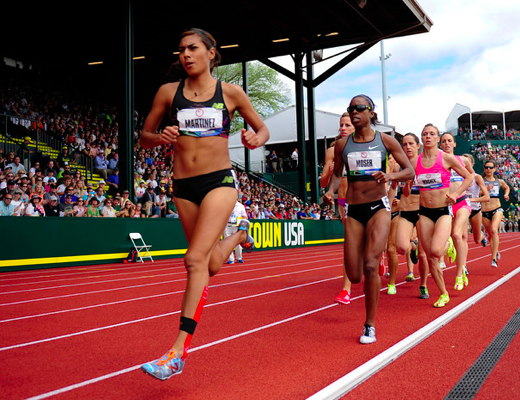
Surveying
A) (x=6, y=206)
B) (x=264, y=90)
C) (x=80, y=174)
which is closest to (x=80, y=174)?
(x=80, y=174)

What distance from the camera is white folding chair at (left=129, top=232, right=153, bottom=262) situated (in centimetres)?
1568

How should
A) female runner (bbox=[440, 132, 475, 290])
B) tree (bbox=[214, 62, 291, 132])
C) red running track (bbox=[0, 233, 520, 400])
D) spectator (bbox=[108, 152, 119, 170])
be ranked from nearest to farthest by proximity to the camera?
red running track (bbox=[0, 233, 520, 400]) → female runner (bbox=[440, 132, 475, 290]) → spectator (bbox=[108, 152, 119, 170]) → tree (bbox=[214, 62, 291, 132])

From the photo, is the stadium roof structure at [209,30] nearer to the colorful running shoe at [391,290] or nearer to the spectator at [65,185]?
the spectator at [65,185]

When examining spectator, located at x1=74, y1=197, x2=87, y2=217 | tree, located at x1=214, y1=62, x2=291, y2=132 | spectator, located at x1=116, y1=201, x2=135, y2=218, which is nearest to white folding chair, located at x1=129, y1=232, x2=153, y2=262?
spectator, located at x1=116, y1=201, x2=135, y2=218

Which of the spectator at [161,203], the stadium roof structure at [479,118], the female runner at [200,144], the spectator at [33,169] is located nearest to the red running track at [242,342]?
the female runner at [200,144]

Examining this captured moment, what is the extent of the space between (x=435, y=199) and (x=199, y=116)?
179 inches

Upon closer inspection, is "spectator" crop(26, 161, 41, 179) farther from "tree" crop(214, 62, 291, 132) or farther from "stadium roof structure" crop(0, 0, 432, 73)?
"tree" crop(214, 62, 291, 132)

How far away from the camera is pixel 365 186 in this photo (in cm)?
554

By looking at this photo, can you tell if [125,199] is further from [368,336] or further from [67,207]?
[368,336]

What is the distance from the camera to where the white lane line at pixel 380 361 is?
339 centimetres

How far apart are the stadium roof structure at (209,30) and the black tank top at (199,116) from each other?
57.7 feet

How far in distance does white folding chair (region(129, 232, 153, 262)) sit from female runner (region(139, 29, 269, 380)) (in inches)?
469

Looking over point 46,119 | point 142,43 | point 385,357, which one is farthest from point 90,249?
Answer: point 142,43

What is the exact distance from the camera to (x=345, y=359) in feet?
14.3
